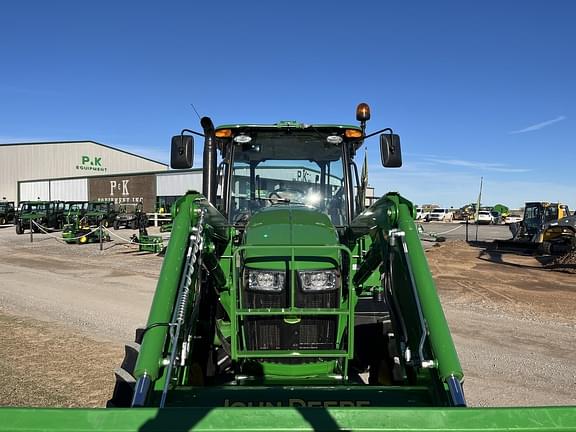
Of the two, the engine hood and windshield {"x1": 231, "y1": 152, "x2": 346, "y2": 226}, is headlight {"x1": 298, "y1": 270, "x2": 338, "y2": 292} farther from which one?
windshield {"x1": 231, "y1": 152, "x2": 346, "y2": 226}

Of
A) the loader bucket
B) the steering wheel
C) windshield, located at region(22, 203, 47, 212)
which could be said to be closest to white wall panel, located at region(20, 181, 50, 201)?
windshield, located at region(22, 203, 47, 212)

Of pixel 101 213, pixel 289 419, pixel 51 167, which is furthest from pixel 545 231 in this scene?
pixel 51 167

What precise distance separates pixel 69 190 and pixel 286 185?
162 ft

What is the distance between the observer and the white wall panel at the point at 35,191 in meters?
49.7

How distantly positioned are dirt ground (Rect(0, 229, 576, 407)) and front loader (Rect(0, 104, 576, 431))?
1.63 metres

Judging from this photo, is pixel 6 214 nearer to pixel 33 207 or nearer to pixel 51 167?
pixel 33 207

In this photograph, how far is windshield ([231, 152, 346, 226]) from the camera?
4.62 meters

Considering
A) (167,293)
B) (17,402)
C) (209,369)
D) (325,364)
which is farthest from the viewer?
(17,402)

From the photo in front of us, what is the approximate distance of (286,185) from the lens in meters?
4.69

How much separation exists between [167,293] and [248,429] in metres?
1.12

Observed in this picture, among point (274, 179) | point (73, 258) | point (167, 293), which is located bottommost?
point (73, 258)

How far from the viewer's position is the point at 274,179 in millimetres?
4707

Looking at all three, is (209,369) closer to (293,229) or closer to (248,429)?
(293,229)

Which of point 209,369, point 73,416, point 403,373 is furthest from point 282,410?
point 209,369
